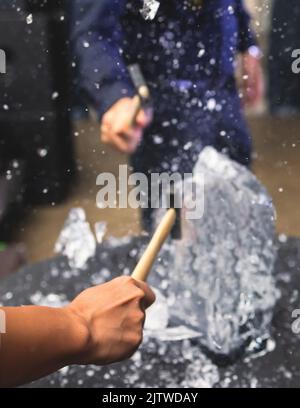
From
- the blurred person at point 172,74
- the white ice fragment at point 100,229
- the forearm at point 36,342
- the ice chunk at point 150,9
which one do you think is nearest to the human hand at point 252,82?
the blurred person at point 172,74

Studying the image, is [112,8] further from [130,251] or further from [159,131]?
[130,251]

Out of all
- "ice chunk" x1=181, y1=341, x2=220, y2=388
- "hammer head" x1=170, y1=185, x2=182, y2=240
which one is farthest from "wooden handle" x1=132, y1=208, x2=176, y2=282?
"ice chunk" x1=181, y1=341, x2=220, y2=388

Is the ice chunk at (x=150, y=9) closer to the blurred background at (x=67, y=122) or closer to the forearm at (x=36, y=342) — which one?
the blurred background at (x=67, y=122)

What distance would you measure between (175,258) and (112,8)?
0.91 feet

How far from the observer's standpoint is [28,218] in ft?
3.30

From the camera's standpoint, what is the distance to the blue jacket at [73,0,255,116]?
0.64 meters

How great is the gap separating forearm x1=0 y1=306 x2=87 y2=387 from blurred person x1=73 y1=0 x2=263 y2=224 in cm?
27

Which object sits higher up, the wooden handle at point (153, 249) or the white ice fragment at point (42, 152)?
the white ice fragment at point (42, 152)

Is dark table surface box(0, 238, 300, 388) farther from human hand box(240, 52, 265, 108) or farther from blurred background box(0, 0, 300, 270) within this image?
human hand box(240, 52, 265, 108)

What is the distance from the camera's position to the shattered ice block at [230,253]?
2.30 feet

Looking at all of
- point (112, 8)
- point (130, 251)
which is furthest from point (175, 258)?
point (112, 8)

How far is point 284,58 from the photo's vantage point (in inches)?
25.9

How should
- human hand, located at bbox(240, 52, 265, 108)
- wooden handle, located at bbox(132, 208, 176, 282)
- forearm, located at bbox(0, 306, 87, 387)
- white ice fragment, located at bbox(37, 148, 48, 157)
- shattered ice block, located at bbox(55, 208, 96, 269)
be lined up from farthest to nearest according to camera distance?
white ice fragment, located at bbox(37, 148, 48, 157), shattered ice block, located at bbox(55, 208, 96, 269), human hand, located at bbox(240, 52, 265, 108), wooden handle, located at bbox(132, 208, 176, 282), forearm, located at bbox(0, 306, 87, 387)

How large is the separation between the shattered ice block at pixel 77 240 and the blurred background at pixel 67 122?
Result: 1 centimetres
